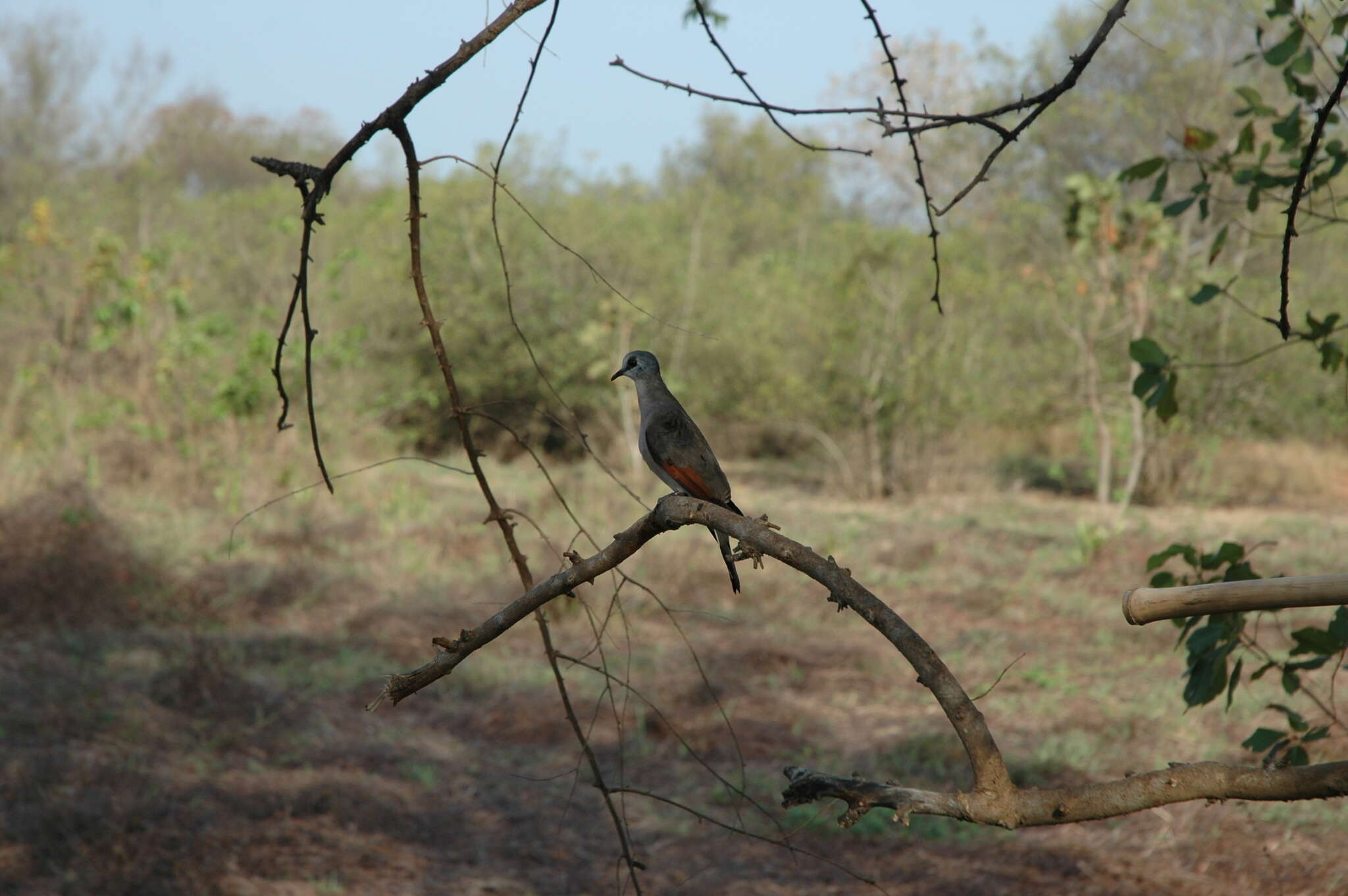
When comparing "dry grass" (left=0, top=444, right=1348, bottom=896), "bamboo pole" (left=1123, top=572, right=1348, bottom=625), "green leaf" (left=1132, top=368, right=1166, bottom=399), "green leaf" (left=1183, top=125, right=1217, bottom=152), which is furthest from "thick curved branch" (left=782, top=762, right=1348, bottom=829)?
"green leaf" (left=1183, top=125, right=1217, bottom=152)

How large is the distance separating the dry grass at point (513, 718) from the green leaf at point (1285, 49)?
1.87 m

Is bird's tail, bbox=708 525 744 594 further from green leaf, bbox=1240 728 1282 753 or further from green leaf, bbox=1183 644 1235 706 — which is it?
green leaf, bbox=1240 728 1282 753

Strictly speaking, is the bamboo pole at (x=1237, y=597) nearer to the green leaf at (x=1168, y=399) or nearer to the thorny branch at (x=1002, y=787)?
the thorny branch at (x=1002, y=787)

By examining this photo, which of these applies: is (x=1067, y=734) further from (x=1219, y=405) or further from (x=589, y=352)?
(x=589, y=352)

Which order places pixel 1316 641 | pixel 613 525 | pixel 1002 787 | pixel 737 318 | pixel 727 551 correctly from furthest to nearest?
pixel 737 318, pixel 613 525, pixel 1316 641, pixel 727 551, pixel 1002 787

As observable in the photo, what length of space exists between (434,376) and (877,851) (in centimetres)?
1328

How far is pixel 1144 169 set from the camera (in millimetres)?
3531

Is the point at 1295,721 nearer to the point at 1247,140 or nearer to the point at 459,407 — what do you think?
the point at 1247,140

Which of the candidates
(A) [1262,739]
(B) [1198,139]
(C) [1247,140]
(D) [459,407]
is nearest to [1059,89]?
(D) [459,407]

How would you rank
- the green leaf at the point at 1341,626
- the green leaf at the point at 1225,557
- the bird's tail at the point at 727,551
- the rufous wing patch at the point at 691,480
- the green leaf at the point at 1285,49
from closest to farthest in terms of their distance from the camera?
1. the bird's tail at the point at 727,551
2. the green leaf at the point at 1341,626
3. the rufous wing patch at the point at 691,480
4. the green leaf at the point at 1225,557
5. the green leaf at the point at 1285,49

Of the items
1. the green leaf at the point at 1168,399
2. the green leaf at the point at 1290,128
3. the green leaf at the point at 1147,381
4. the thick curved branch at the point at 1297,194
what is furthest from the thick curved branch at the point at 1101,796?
the green leaf at the point at 1290,128

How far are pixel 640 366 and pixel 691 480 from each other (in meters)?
0.58

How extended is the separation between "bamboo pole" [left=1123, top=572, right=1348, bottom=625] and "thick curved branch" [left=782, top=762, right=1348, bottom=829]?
178mm

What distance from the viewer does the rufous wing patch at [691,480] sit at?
113 inches
